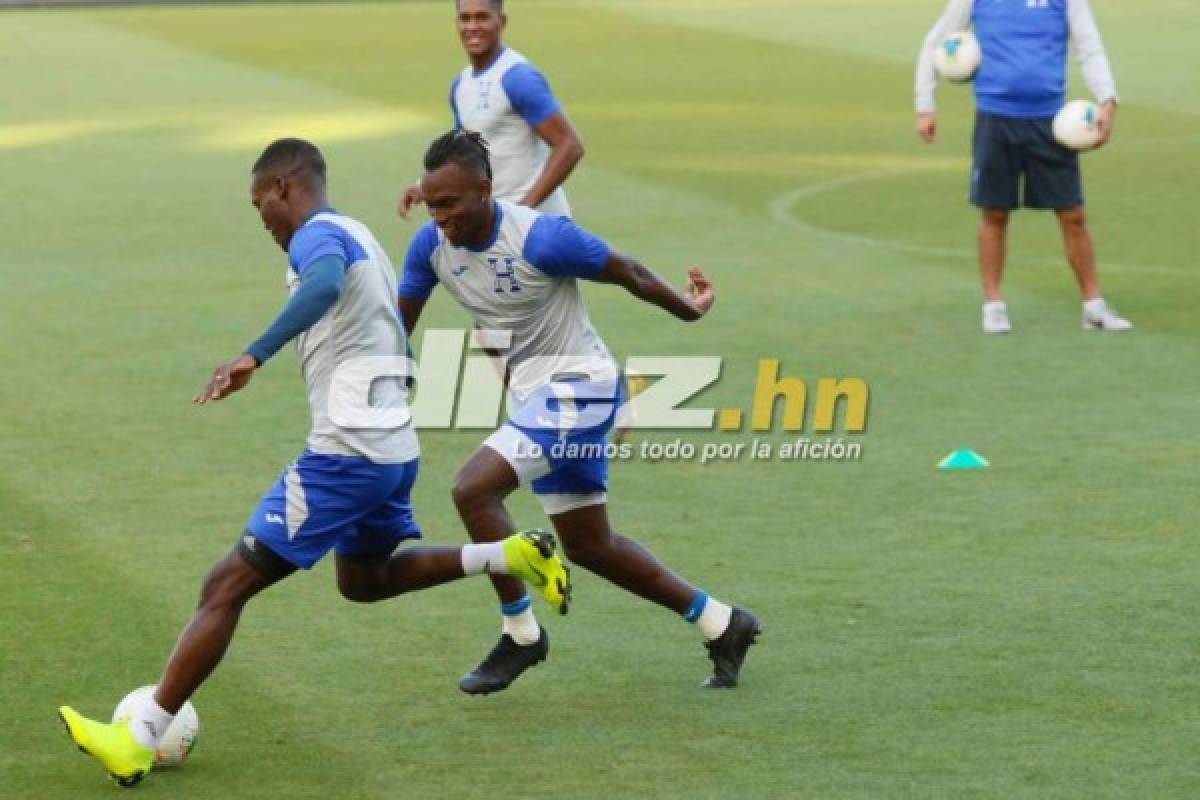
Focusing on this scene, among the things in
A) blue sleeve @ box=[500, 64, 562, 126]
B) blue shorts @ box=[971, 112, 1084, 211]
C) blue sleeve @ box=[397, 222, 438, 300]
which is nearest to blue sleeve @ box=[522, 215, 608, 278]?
blue sleeve @ box=[397, 222, 438, 300]

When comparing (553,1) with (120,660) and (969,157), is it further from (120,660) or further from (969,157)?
(120,660)

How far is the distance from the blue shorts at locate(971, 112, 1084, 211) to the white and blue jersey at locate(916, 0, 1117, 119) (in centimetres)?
8

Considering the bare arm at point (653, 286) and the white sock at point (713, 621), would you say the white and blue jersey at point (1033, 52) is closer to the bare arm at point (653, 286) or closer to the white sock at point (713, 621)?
the bare arm at point (653, 286)

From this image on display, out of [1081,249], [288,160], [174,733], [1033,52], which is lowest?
[1081,249]

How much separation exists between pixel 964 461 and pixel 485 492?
4.00 metres

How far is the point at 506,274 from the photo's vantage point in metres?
8.49

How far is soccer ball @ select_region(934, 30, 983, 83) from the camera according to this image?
1500 cm

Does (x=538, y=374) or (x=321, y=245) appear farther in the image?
(x=538, y=374)

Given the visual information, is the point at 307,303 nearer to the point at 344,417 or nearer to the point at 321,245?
the point at 321,245

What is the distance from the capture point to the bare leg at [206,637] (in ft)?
25.4

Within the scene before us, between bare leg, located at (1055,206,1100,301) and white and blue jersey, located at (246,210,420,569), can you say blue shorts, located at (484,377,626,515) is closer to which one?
white and blue jersey, located at (246,210,420,569)

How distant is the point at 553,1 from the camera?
137 feet

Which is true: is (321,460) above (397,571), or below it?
above

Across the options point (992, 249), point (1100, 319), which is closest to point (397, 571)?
point (992, 249)
